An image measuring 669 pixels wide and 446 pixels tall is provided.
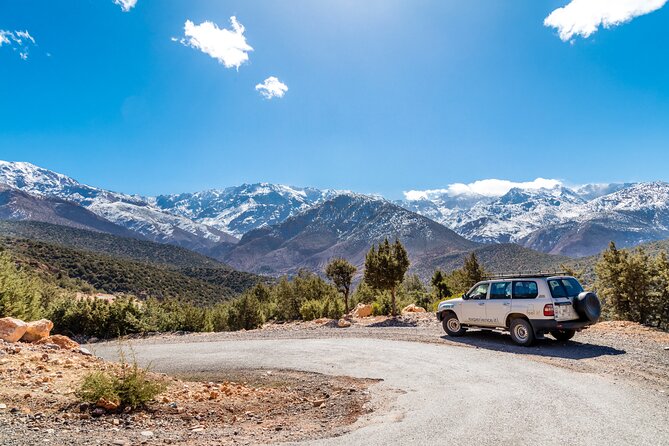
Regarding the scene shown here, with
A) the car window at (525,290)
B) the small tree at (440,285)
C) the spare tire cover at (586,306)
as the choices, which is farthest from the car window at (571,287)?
the small tree at (440,285)

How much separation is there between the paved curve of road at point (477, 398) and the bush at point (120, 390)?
3848 mm

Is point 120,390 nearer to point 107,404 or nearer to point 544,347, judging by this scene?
point 107,404

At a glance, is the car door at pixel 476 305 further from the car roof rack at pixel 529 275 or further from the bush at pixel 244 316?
the bush at pixel 244 316

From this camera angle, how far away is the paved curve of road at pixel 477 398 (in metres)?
5.88

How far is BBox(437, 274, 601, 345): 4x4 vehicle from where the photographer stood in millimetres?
12219

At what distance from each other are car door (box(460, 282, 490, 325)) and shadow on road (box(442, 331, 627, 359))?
717 millimetres

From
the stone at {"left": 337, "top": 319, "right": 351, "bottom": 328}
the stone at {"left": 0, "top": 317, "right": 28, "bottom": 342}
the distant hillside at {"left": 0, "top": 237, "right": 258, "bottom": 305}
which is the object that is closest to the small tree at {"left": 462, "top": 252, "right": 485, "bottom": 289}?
the stone at {"left": 337, "top": 319, "right": 351, "bottom": 328}

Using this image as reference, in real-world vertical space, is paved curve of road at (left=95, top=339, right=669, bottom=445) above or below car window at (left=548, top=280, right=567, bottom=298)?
below

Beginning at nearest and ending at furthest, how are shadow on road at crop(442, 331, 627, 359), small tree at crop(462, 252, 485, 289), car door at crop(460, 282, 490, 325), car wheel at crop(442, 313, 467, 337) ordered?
shadow on road at crop(442, 331, 627, 359), car door at crop(460, 282, 490, 325), car wheel at crop(442, 313, 467, 337), small tree at crop(462, 252, 485, 289)

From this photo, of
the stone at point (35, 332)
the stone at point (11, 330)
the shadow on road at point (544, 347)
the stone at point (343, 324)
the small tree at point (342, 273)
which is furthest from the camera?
the small tree at point (342, 273)

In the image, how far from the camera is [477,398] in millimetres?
7758

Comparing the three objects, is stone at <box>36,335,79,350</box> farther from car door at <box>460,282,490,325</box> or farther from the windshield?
the windshield

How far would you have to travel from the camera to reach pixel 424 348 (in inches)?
524

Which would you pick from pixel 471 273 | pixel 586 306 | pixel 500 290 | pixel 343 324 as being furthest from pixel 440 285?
pixel 586 306
